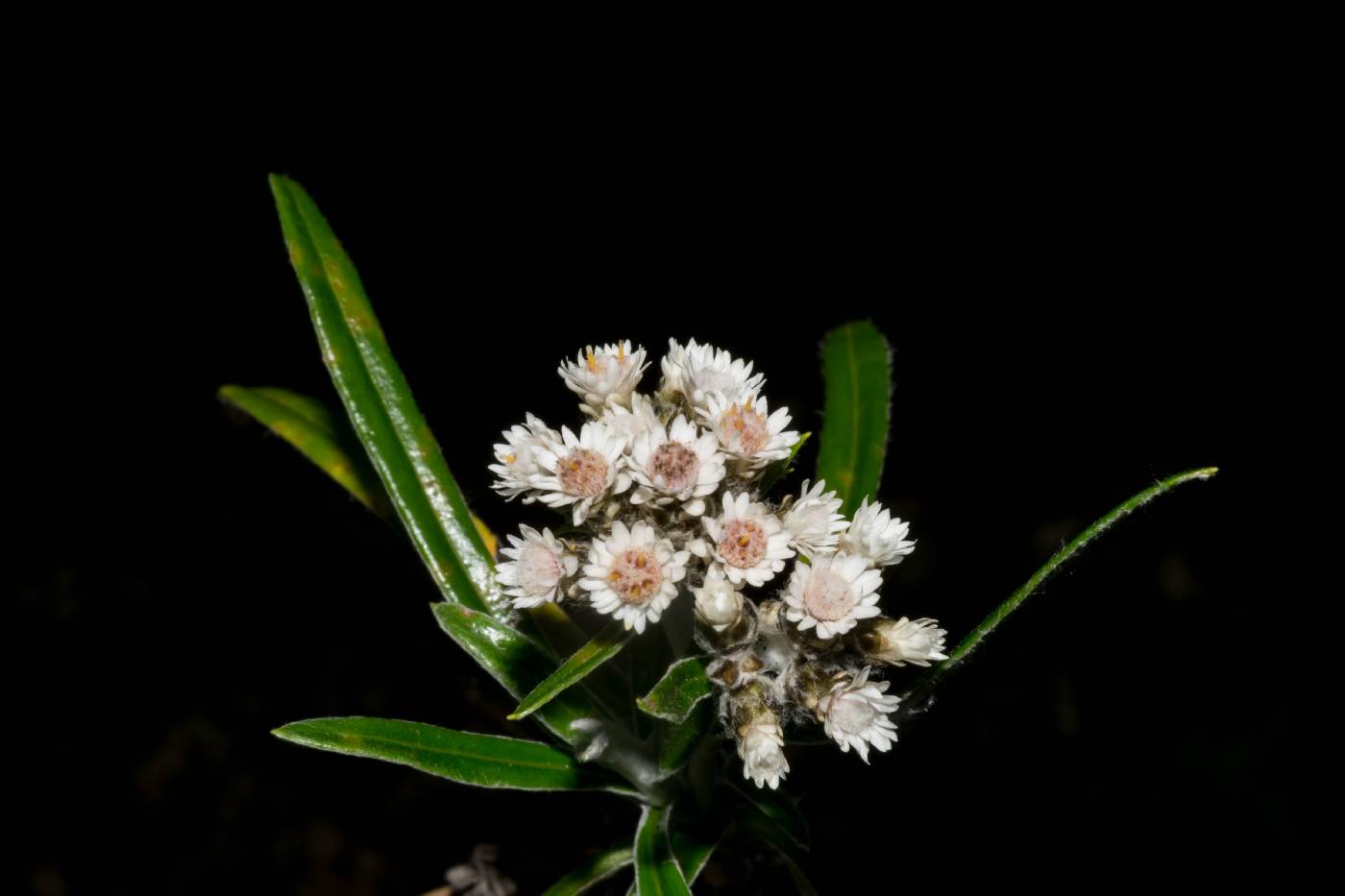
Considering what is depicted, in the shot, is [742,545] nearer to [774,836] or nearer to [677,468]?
[677,468]

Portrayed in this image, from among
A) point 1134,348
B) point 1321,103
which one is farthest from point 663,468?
point 1321,103

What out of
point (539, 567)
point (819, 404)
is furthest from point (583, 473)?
point (819, 404)

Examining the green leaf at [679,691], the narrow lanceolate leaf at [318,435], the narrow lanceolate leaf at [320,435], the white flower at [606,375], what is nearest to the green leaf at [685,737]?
the green leaf at [679,691]

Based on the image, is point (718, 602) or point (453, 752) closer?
point (718, 602)

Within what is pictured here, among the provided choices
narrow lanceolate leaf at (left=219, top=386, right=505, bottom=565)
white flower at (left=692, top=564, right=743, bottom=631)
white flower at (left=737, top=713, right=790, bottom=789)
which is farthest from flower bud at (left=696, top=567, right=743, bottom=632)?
narrow lanceolate leaf at (left=219, top=386, right=505, bottom=565)

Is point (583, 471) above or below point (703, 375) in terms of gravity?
below

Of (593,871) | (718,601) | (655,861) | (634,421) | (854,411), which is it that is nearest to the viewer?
(718,601)

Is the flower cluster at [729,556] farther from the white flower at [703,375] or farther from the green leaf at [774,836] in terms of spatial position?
the green leaf at [774,836]
